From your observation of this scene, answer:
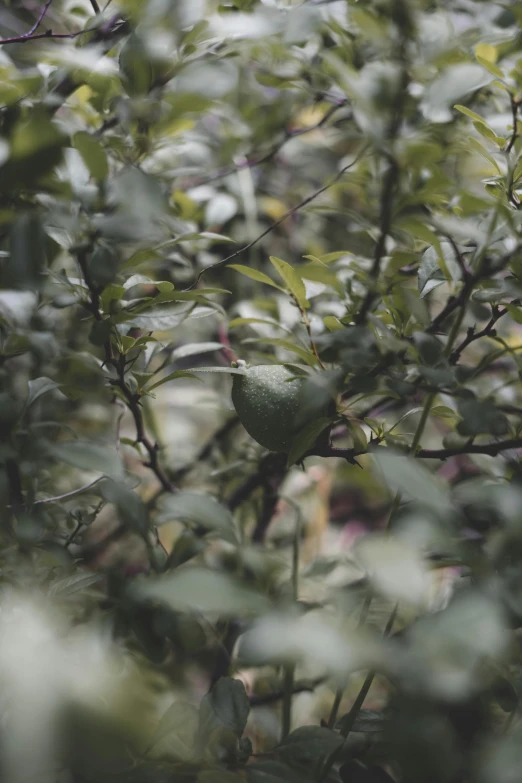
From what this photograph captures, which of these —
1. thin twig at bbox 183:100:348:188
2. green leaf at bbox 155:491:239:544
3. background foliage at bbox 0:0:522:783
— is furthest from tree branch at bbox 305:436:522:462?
thin twig at bbox 183:100:348:188

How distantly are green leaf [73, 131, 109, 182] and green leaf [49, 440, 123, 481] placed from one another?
0.13 m

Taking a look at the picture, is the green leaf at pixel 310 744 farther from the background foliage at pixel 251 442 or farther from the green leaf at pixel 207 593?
the green leaf at pixel 207 593

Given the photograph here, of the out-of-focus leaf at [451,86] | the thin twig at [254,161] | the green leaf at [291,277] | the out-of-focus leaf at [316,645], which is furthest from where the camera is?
the thin twig at [254,161]

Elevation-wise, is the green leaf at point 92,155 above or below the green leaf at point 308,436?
above

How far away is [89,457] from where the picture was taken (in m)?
0.30

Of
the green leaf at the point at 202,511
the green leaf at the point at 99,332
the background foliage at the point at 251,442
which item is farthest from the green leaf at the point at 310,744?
the green leaf at the point at 99,332

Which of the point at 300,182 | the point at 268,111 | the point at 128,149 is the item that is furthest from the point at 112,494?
the point at 300,182

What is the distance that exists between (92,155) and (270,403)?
0.64 feet

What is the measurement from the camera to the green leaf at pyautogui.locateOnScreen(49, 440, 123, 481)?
0.96 ft

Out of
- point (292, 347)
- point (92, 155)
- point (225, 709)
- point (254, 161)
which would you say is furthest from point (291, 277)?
point (254, 161)

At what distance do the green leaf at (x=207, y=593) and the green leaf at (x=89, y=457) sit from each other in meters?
0.06

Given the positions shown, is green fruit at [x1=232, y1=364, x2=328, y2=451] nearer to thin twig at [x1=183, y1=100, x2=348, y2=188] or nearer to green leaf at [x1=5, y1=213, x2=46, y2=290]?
green leaf at [x1=5, y1=213, x2=46, y2=290]

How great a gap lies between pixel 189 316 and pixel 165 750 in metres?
0.27

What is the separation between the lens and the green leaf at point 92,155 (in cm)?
29
